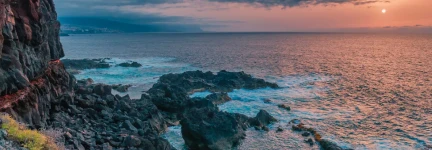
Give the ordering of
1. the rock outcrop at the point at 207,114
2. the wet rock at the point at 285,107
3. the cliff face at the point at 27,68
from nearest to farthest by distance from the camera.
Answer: the cliff face at the point at 27,68 → the rock outcrop at the point at 207,114 → the wet rock at the point at 285,107

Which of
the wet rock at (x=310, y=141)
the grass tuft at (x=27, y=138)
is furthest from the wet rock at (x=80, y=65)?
the grass tuft at (x=27, y=138)

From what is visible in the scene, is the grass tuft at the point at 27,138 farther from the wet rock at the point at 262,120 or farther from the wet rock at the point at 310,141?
the wet rock at the point at 262,120

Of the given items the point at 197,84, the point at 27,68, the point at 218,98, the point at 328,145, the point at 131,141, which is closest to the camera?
the point at 131,141

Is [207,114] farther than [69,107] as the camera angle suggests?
Yes

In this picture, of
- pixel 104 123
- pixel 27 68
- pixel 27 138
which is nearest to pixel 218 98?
pixel 104 123

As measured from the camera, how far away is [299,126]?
34.9 metres

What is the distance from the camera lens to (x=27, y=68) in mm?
22969

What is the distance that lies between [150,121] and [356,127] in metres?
22.1

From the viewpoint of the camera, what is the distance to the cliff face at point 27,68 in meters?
19.1

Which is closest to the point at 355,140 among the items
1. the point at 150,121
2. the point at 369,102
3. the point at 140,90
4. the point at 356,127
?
the point at 356,127

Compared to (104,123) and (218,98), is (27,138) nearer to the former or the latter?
(104,123)

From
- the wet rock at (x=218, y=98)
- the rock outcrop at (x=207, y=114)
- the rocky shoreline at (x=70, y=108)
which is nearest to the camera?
the rocky shoreline at (x=70, y=108)

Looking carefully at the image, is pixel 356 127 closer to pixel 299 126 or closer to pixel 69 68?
pixel 299 126

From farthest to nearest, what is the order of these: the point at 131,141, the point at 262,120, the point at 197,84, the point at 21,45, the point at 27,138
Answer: the point at 197,84 → the point at 262,120 → the point at 21,45 → the point at 131,141 → the point at 27,138
